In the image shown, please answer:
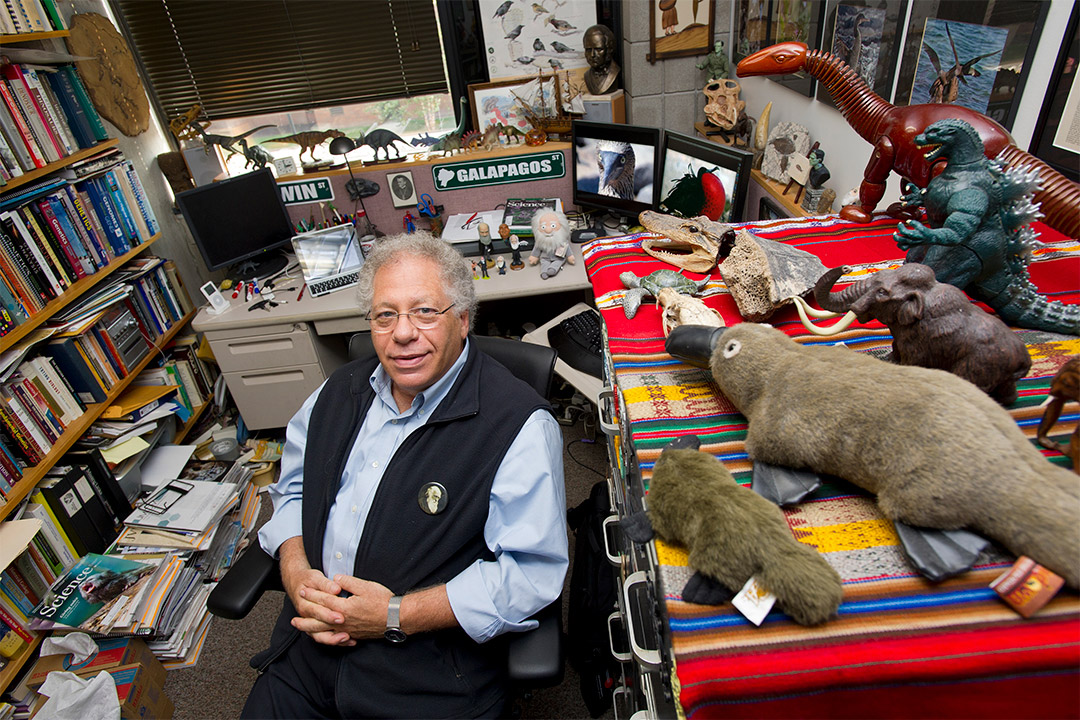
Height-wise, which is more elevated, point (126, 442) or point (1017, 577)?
point (1017, 577)

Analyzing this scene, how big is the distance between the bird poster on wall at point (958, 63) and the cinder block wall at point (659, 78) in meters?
1.55

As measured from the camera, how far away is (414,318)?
1.30 meters

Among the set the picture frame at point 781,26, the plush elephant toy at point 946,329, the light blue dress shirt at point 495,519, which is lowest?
the light blue dress shirt at point 495,519

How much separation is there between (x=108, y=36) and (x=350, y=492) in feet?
9.73

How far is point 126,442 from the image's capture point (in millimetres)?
2260

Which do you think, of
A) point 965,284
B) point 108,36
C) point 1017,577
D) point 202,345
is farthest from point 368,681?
point 108,36

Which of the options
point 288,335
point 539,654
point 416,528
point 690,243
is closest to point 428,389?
point 416,528

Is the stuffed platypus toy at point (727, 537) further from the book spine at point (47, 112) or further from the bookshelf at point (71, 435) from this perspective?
the book spine at point (47, 112)

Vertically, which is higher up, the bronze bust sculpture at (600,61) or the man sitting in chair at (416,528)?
the bronze bust sculpture at (600,61)

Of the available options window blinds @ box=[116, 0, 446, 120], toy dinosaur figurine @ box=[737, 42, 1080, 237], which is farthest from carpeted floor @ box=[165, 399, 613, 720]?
window blinds @ box=[116, 0, 446, 120]

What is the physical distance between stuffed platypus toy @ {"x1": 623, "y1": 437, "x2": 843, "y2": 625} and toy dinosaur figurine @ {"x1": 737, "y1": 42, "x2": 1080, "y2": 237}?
2.28ft

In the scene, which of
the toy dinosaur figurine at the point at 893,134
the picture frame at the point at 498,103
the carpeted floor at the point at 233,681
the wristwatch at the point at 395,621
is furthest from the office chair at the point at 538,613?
the picture frame at the point at 498,103

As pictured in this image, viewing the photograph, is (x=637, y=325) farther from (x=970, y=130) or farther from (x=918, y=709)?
(x=918, y=709)

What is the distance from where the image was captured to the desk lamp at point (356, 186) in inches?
112
